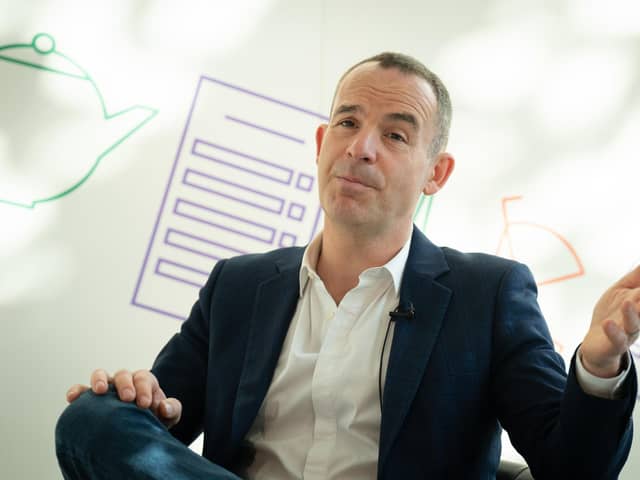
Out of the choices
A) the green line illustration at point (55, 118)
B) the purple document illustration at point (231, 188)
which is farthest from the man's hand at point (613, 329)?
the green line illustration at point (55, 118)

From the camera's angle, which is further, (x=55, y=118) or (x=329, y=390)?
(x=55, y=118)

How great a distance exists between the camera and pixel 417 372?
171 centimetres

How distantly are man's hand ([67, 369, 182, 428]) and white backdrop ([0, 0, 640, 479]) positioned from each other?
0.96 metres

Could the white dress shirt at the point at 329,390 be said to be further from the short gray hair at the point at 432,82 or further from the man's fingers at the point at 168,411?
the short gray hair at the point at 432,82

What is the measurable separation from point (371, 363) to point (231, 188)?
1.07m

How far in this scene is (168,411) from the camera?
1.68 meters

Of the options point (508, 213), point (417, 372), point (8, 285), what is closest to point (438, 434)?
point (417, 372)

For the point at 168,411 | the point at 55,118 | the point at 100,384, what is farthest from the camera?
the point at 55,118

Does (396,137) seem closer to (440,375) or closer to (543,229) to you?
(440,375)

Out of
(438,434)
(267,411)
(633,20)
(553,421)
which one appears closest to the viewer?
(553,421)

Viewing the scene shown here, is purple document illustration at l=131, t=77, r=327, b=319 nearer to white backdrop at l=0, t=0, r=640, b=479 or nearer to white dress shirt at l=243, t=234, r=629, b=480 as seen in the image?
white backdrop at l=0, t=0, r=640, b=479

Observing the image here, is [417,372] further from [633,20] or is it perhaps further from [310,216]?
[633,20]

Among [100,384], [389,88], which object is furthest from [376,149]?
[100,384]

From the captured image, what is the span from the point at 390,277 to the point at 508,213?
0.82 m
